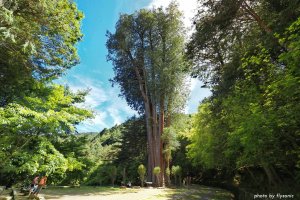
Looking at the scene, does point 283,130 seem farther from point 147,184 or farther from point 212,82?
point 147,184

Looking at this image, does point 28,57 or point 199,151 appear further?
point 199,151

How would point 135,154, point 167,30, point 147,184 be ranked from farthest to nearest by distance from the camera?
point 135,154 < point 167,30 < point 147,184

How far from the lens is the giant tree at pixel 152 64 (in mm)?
29375

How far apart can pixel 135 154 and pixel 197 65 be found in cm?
2378

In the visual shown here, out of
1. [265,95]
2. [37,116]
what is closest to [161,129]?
[265,95]

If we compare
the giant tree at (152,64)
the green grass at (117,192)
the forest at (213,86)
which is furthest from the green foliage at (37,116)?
the giant tree at (152,64)

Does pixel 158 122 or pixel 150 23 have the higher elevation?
pixel 150 23

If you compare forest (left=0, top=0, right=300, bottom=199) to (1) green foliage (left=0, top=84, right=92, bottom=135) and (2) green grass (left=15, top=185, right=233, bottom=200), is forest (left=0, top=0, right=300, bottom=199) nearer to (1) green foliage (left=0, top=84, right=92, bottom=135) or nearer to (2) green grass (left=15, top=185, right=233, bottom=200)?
(1) green foliage (left=0, top=84, right=92, bottom=135)

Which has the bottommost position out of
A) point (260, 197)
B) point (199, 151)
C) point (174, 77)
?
point (260, 197)

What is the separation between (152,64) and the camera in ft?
99.5

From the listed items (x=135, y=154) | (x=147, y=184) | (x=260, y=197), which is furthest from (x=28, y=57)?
(x=135, y=154)

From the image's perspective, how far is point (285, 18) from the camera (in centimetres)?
991

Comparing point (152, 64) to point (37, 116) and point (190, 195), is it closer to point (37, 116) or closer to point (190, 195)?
point (190, 195)

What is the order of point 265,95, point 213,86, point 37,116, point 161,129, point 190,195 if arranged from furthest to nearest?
point 161,129 → point 190,195 → point 213,86 → point 265,95 → point 37,116
